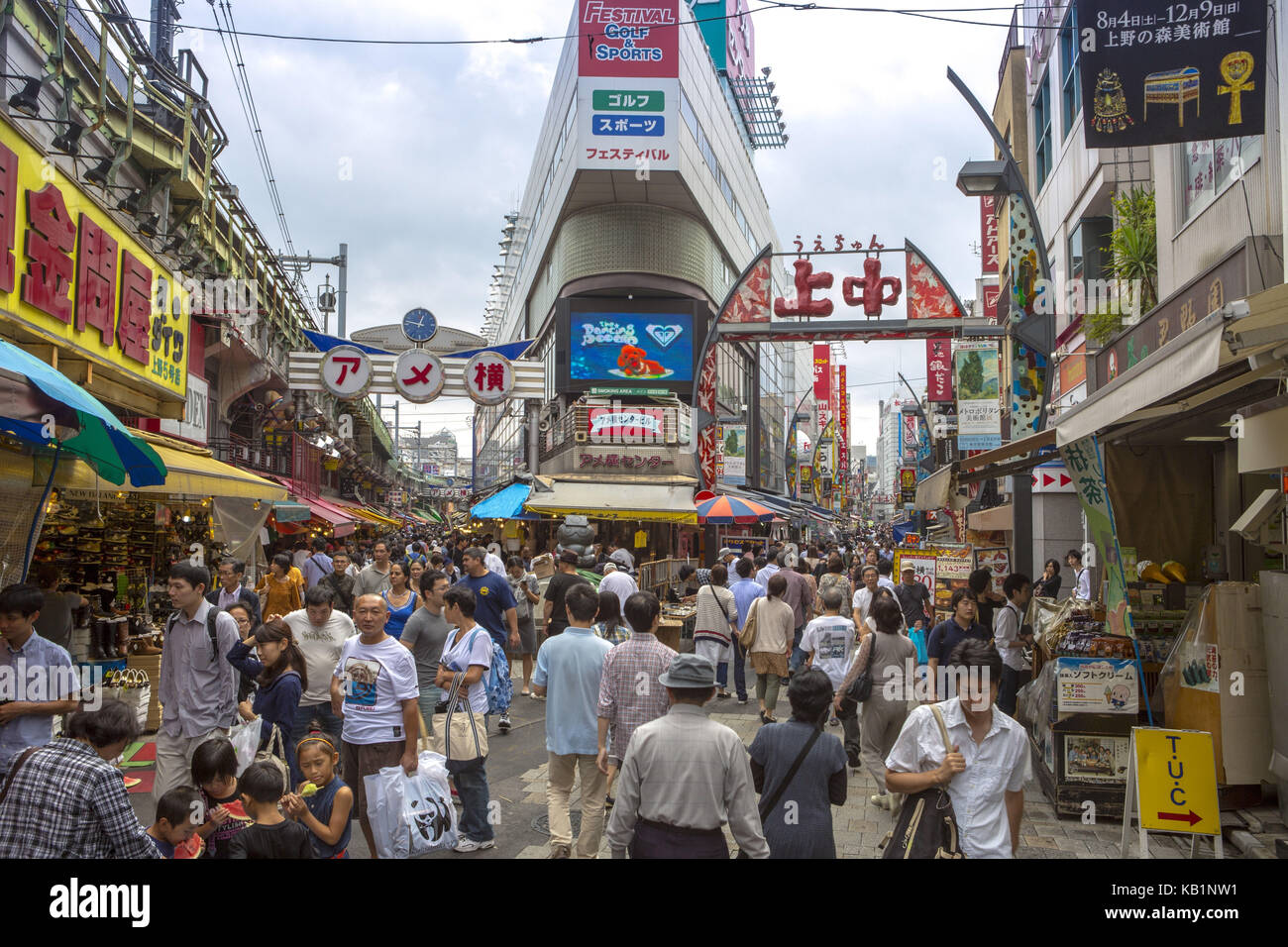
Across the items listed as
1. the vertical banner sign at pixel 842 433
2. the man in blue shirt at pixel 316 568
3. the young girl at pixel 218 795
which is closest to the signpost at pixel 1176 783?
the young girl at pixel 218 795

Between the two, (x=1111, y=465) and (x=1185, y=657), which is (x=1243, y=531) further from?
(x=1111, y=465)

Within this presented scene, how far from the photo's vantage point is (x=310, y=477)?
3006cm

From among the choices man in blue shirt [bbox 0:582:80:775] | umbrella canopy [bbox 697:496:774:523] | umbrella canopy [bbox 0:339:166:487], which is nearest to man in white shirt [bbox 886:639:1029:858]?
man in blue shirt [bbox 0:582:80:775]

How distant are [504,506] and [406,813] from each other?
17.3m

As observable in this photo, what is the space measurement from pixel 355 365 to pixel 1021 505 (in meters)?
13.6

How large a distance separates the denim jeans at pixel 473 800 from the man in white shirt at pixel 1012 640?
4.86 metres

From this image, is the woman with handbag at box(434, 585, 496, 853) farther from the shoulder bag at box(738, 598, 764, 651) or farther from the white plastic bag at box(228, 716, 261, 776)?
the shoulder bag at box(738, 598, 764, 651)

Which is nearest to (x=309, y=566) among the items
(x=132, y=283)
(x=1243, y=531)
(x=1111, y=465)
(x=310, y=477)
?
(x=132, y=283)

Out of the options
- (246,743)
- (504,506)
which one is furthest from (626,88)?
(246,743)

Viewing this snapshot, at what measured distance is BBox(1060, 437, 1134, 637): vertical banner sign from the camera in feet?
22.0

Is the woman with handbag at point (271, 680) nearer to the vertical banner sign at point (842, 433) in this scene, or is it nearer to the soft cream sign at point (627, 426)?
the soft cream sign at point (627, 426)

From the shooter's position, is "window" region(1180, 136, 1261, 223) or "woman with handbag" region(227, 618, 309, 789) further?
"window" region(1180, 136, 1261, 223)

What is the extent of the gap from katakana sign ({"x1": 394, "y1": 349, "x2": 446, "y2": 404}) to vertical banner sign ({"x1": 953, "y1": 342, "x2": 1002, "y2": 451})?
441 inches

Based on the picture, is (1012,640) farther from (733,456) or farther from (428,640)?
(733,456)
